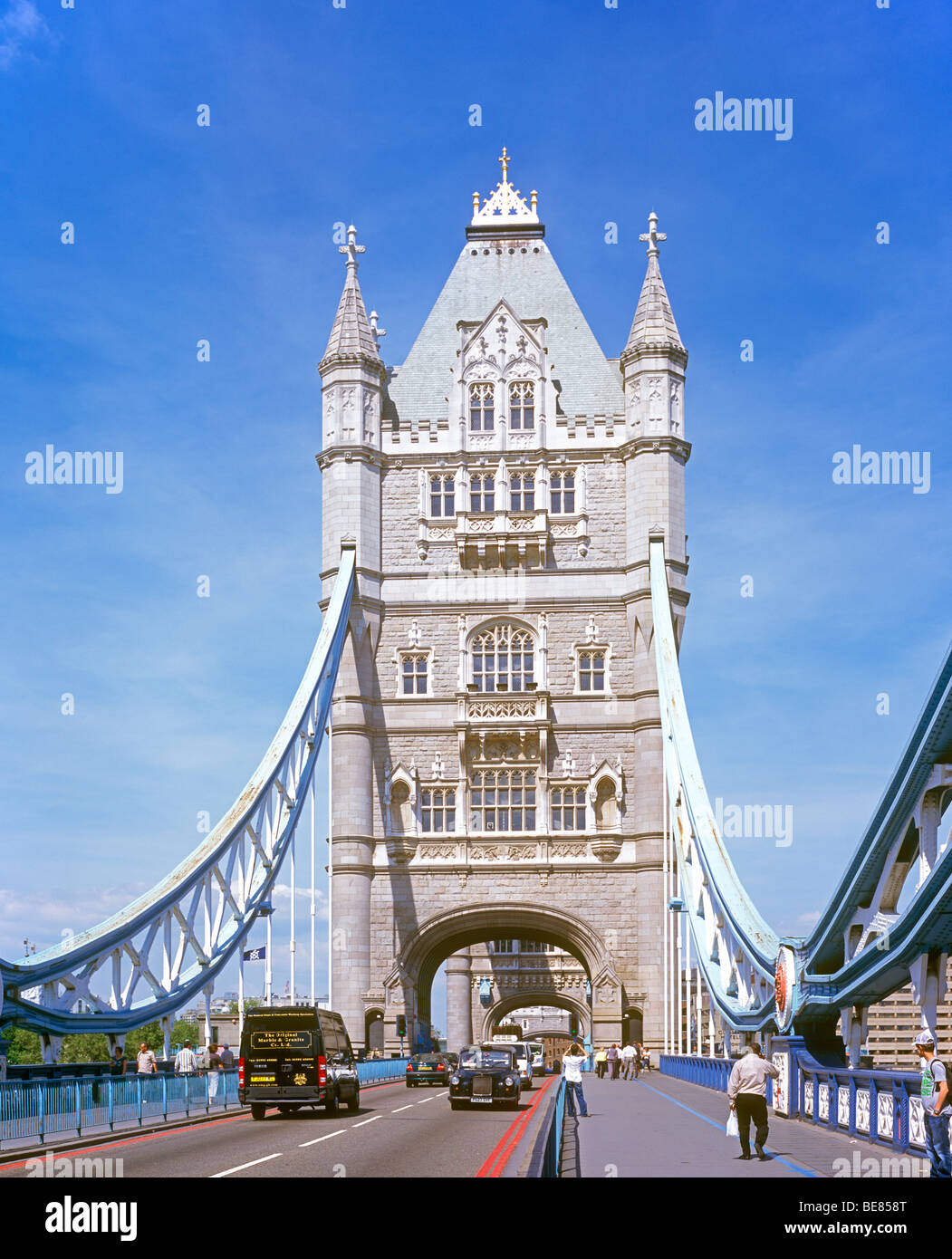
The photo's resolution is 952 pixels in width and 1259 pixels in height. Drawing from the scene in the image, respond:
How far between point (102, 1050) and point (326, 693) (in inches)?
3897

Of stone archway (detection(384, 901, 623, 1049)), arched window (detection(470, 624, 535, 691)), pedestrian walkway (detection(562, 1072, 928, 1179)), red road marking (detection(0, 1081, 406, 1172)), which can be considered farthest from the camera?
arched window (detection(470, 624, 535, 691))

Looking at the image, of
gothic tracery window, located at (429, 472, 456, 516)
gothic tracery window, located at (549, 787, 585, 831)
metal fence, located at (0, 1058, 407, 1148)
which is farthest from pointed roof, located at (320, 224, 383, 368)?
metal fence, located at (0, 1058, 407, 1148)

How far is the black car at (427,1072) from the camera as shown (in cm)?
4569

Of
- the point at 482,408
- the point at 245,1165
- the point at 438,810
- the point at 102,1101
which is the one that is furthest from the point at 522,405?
the point at 245,1165

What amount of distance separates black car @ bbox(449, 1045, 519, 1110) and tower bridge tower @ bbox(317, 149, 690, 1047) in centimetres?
2123

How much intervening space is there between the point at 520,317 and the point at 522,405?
444 centimetres

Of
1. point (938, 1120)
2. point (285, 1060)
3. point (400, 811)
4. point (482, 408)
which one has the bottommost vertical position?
point (285, 1060)

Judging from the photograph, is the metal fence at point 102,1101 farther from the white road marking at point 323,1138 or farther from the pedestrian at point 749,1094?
the pedestrian at point 749,1094

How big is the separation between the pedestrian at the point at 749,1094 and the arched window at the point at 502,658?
3654cm

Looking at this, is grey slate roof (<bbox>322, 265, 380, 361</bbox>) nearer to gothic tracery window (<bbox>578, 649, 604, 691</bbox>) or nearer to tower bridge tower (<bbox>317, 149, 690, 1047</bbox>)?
tower bridge tower (<bbox>317, 149, 690, 1047</bbox>)

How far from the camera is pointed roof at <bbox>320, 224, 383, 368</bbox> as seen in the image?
58062mm

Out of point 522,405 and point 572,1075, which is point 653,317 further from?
point 572,1075

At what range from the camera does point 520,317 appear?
2399 inches
